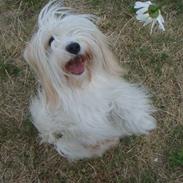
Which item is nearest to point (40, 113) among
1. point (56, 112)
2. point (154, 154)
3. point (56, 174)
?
point (56, 112)

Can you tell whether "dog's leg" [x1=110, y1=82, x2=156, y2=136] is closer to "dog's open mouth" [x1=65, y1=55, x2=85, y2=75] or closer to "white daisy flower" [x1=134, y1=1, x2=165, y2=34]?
"dog's open mouth" [x1=65, y1=55, x2=85, y2=75]

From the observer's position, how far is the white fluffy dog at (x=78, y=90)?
231 centimetres

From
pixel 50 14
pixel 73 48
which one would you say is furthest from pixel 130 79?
pixel 73 48

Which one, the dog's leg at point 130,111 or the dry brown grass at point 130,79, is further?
the dry brown grass at point 130,79

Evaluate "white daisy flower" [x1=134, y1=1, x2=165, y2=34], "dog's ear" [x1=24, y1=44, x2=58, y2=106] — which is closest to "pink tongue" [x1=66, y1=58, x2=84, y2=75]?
"dog's ear" [x1=24, y1=44, x2=58, y2=106]

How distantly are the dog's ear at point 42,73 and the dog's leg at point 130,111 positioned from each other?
349 mm

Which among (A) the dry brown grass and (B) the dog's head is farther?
(A) the dry brown grass

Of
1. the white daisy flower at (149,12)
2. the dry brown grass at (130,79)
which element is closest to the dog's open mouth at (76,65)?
the white daisy flower at (149,12)

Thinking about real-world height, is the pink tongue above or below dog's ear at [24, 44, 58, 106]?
above

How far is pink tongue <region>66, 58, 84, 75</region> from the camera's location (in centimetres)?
228

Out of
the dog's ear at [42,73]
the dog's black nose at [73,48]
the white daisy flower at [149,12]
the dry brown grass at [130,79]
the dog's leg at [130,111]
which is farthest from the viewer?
the dry brown grass at [130,79]

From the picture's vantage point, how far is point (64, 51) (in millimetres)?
2252

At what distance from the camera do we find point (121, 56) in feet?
11.4

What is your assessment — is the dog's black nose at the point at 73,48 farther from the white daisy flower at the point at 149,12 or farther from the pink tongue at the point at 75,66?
the white daisy flower at the point at 149,12
